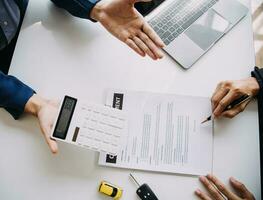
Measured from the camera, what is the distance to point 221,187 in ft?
2.55

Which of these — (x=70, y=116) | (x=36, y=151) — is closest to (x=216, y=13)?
(x=70, y=116)

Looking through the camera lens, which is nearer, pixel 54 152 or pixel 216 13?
pixel 54 152

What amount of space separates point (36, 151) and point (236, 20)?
72cm

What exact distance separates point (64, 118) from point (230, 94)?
17.4 inches

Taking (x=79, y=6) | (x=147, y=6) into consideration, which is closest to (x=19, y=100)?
(x=79, y=6)

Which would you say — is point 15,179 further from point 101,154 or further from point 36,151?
point 101,154

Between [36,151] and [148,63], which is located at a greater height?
[148,63]

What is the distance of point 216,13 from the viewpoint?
977 millimetres

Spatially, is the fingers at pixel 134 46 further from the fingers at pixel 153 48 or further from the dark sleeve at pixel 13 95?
the dark sleeve at pixel 13 95

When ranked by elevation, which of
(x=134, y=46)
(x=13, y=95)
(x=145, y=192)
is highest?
(x=134, y=46)

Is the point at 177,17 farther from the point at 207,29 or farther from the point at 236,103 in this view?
the point at 236,103

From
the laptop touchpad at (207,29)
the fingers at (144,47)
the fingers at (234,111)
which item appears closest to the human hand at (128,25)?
the fingers at (144,47)

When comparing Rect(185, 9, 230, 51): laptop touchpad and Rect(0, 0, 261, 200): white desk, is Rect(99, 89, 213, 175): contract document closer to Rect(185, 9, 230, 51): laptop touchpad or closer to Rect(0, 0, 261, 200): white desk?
Rect(0, 0, 261, 200): white desk

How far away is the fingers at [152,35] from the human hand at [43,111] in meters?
0.33
